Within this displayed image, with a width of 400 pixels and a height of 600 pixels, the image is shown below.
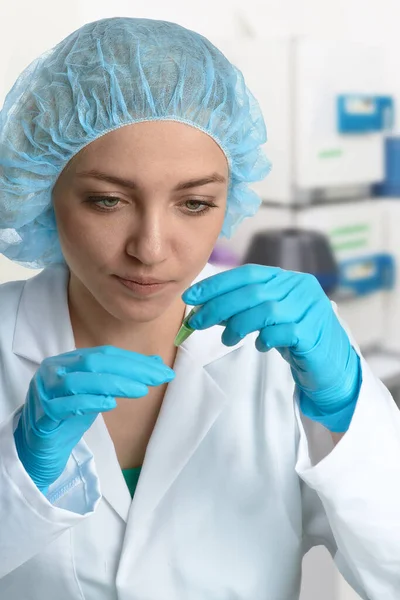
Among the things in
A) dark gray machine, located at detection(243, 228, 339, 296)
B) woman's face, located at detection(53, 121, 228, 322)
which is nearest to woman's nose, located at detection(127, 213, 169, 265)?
woman's face, located at detection(53, 121, 228, 322)

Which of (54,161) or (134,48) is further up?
(134,48)

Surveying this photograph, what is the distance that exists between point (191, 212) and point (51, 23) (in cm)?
115

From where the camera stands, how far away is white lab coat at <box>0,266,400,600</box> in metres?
0.97

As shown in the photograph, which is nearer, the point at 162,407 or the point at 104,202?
the point at 104,202

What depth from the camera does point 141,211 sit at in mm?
963

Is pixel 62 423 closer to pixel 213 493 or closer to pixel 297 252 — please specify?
pixel 213 493

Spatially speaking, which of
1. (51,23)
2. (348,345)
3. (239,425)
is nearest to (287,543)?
(239,425)

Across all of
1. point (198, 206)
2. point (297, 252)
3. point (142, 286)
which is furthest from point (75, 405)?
point (297, 252)

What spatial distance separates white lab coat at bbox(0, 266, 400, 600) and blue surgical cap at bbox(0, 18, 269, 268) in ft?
0.76

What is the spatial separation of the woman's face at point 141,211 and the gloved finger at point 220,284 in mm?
78

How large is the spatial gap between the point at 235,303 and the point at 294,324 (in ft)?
0.25

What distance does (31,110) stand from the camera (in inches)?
40.7

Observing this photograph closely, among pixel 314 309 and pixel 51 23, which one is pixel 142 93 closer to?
pixel 314 309

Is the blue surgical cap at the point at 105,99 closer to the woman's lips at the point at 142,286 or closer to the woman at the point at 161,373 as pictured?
the woman at the point at 161,373
